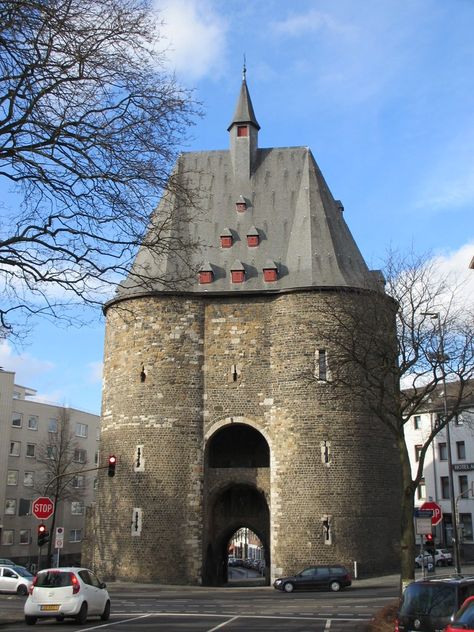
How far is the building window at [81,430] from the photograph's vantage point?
2406 inches

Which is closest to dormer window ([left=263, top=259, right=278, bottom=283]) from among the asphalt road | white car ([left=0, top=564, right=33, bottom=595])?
the asphalt road

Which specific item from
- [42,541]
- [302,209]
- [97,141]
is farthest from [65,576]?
[302,209]

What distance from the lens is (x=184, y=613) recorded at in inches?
763

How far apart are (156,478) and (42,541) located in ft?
32.8

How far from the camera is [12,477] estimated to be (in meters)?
52.4

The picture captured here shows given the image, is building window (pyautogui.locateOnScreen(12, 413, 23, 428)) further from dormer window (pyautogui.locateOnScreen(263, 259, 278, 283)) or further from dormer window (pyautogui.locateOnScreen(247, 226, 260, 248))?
dormer window (pyautogui.locateOnScreen(263, 259, 278, 283))

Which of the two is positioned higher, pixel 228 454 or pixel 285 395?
pixel 285 395

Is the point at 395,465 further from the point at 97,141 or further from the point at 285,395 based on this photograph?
the point at 97,141

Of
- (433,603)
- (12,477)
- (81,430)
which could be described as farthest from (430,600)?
(81,430)

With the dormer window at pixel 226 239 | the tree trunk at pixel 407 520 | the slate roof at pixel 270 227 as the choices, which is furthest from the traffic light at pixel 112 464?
the dormer window at pixel 226 239

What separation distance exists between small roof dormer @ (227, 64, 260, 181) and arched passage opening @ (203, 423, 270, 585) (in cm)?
1349

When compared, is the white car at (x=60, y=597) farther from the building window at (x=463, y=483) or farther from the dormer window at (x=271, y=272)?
the building window at (x=463, y=483)

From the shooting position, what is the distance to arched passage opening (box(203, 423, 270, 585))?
33.1 meters

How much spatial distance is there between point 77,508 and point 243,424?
104ft
